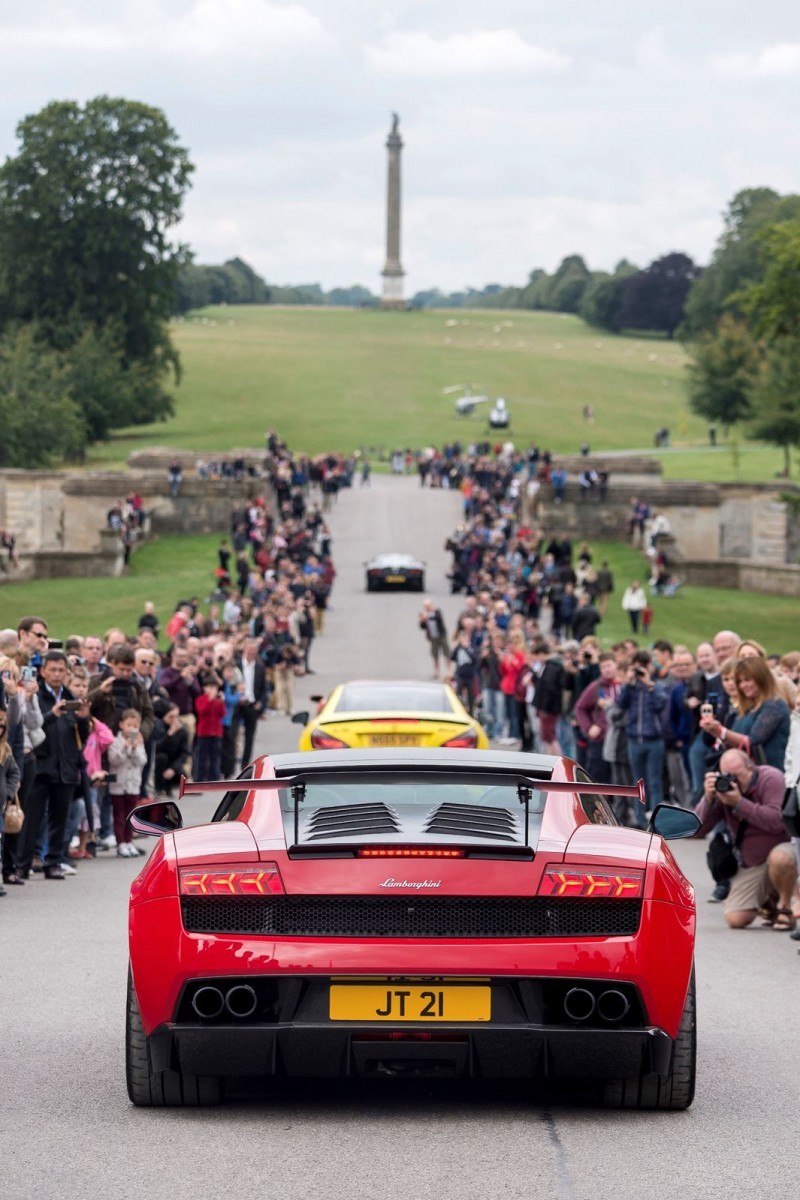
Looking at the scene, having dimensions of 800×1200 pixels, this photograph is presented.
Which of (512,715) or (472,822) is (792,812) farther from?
(512,715)

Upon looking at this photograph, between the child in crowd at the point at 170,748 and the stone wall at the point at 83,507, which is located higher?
the child in crowd at the point at 170,748

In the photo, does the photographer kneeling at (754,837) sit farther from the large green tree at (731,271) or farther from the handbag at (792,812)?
the large green tree at (731,271)

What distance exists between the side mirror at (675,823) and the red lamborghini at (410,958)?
32.0 inches

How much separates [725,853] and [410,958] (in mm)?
6530

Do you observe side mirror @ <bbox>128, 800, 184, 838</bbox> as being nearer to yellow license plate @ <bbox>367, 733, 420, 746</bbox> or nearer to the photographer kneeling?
the photographer kneeling

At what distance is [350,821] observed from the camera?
6910 mm

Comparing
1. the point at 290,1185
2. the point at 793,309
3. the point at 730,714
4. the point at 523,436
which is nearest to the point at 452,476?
the point at 523,436

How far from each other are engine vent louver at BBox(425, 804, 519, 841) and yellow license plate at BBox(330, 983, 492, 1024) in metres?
0.53

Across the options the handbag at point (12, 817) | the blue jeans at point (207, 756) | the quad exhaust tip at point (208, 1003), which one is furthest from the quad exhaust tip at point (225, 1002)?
the blue jeans at point (207, 756)

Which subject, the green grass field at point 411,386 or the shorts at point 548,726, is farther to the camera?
the green grass field at point 411,386

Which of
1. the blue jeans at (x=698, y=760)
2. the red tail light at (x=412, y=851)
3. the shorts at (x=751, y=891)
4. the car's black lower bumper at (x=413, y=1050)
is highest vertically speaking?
the red tail light at (x=412, y=851)

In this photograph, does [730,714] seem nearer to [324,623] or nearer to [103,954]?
[103,954]

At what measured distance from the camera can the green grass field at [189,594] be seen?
46.3 metres

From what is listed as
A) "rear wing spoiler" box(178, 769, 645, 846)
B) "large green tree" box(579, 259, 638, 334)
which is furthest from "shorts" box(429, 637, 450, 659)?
"large green tree" box(579, 259, 638, 334)
